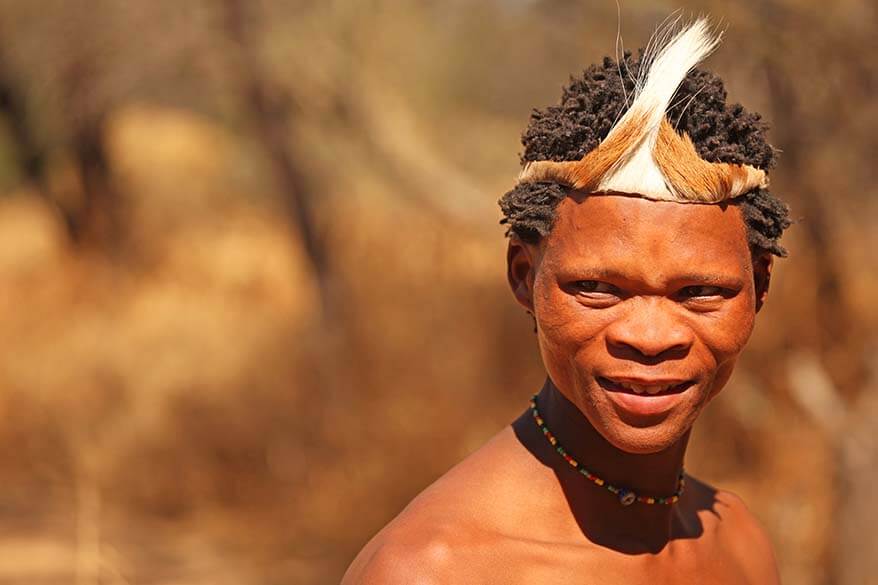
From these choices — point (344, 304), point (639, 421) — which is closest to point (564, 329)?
point (639, 421)

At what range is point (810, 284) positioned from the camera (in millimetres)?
7559

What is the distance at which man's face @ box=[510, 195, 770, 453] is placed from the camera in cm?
204

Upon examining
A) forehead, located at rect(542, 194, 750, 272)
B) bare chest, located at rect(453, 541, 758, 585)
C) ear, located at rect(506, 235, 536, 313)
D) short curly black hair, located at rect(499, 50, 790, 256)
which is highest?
short curly black hair, located at rect(499, 50, 790, 256)

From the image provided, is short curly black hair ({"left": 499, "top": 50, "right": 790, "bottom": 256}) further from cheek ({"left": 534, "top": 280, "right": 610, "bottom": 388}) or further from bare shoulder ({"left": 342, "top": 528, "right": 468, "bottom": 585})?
bare shoulder ({"left": 342, "top": 528, "right": 468, "bottom": 585})

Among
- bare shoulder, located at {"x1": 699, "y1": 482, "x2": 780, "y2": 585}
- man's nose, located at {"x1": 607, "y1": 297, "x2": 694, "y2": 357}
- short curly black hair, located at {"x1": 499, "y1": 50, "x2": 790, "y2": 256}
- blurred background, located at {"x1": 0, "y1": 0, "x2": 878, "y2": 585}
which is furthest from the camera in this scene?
blurred background, located at {"x1": 0, "y1": 0, "x2": 878, "y2": 585}

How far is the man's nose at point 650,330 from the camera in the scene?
2.03m

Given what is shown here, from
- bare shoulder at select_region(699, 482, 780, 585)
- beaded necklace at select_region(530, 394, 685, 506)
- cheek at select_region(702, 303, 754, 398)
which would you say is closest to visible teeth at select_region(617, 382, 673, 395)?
cheek at select_region(702, 303, 754, 398)

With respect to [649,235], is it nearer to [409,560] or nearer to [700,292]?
[700,292]

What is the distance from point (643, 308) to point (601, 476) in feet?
1.20

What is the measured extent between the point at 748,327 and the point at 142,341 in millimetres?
8783

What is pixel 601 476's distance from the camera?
2240 millimetres

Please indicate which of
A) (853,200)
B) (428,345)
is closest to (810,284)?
(853,200)

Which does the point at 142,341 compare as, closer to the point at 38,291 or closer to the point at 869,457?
the point at 38,291

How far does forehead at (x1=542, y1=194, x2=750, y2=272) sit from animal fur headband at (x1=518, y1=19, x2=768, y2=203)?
2 cm
